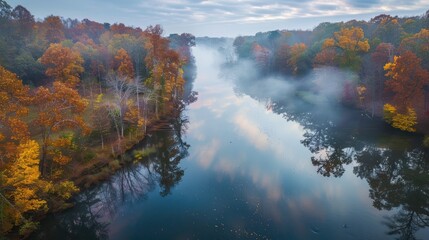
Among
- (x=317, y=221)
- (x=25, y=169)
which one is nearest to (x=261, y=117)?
(x=317, y=221)

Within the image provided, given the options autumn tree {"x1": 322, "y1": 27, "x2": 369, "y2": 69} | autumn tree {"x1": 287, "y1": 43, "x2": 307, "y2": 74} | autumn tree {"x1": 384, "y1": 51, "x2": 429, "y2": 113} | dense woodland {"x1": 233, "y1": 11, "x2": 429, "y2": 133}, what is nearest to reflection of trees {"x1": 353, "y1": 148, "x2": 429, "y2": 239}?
dense woodland {"x1": 233, "y1": 11, "x2": 429, "y2": 133}

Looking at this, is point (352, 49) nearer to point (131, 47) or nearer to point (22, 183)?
point (131, 47)

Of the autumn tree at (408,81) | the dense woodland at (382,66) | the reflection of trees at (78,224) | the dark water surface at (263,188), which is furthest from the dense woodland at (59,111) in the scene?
the autumn tree at (408,81)

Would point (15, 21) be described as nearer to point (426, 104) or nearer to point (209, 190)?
point (209, 190)

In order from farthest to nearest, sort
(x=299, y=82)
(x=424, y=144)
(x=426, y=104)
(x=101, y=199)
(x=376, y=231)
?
(x=299, y=82)
(x=426, y=104)
(x=424, y=144)
(x=101, y=199)
(x=376, y=231)

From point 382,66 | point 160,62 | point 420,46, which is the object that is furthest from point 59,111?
point 420,46

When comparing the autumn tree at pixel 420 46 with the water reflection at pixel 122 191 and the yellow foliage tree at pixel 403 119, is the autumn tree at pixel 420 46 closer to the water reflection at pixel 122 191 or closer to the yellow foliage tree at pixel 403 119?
the yellow foliage tree at pixel 403 119

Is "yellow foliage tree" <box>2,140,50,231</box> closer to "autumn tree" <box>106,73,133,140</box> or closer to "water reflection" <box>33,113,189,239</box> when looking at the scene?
"water reflection" <box>33,113,189,239</box>
